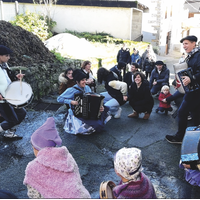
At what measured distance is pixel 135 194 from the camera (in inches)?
91.8

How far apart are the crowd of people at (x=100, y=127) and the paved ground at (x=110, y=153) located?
27cm

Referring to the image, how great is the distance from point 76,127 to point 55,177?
10.1 feet

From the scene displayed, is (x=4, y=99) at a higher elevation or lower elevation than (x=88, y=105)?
higher

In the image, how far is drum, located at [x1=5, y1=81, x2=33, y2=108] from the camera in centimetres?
469

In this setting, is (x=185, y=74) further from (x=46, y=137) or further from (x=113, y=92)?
(x=46, y=137)

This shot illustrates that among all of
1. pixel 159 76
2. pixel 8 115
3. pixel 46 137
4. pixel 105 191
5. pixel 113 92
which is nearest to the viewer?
pixel 105 191

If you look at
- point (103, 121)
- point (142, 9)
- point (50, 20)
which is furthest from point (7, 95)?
point (142, 9)

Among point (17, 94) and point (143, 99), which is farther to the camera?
point (143, 99)

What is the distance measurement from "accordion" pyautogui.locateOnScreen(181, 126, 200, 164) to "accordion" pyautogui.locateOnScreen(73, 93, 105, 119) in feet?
7.02

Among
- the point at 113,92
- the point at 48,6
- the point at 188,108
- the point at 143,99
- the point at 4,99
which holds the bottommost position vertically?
the point at 143,99

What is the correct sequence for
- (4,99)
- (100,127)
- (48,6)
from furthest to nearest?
(48,6) → (100,127) → (4,99)

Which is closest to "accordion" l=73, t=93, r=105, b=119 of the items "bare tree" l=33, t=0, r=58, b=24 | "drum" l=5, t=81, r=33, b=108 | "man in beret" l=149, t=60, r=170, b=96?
"drum" l=5, t=81, r=33, b=108

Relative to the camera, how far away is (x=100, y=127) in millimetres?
5539

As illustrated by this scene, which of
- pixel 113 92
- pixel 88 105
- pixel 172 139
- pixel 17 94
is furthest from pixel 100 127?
pixel 17 94
